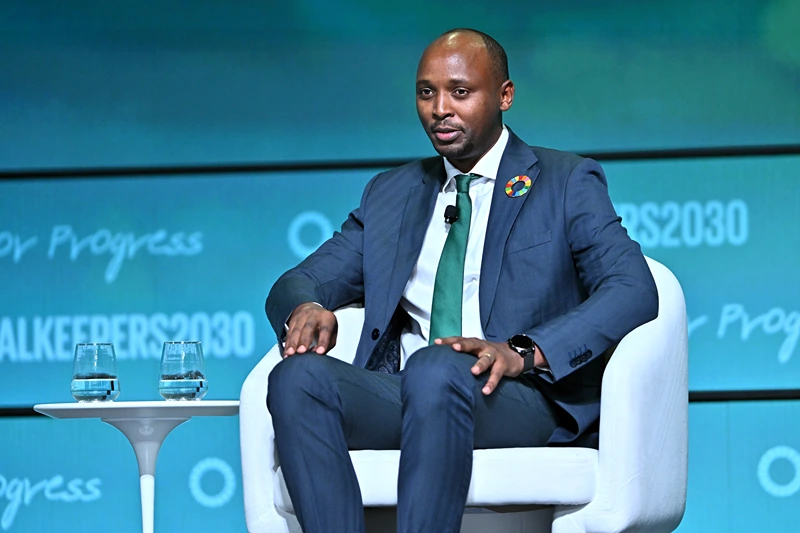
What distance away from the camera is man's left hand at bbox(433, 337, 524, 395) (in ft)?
6.89

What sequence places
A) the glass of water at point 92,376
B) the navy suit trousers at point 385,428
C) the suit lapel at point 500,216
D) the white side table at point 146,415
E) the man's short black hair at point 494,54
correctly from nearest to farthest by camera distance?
the navy suit trousers at point 385,428 → the suit lapel at point 500,216 → the man's short black hair at point 494,54 → the white side table at point 146,415 → the glass of water at point 92,376

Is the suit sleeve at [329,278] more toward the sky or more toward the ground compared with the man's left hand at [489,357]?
more toward the sky

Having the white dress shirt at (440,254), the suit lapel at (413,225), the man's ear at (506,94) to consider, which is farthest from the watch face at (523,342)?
the man's ear at (506,94)

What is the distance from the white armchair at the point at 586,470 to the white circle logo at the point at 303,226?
1408 millimetres

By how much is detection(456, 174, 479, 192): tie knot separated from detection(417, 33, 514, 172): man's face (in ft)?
0.20

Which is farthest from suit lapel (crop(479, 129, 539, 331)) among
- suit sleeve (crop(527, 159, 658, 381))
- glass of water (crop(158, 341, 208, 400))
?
glass of water (crop(158, 341, 208, 400))

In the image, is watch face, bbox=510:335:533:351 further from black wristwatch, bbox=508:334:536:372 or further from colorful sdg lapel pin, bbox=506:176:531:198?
colorful sdg lapel pin, bbox=506:176:531:198

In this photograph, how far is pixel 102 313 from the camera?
12.4 ft

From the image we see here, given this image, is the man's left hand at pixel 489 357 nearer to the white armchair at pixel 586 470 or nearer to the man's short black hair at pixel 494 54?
the white armchair at pixel 586 470

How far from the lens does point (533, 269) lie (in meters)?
2.45

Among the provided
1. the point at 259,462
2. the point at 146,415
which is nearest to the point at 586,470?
the point at 259,462

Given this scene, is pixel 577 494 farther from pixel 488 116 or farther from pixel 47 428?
pixel 47 428

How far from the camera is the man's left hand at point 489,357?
210 cm

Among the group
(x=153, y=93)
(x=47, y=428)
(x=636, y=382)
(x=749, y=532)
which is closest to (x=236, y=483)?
(x=47, y=428)
